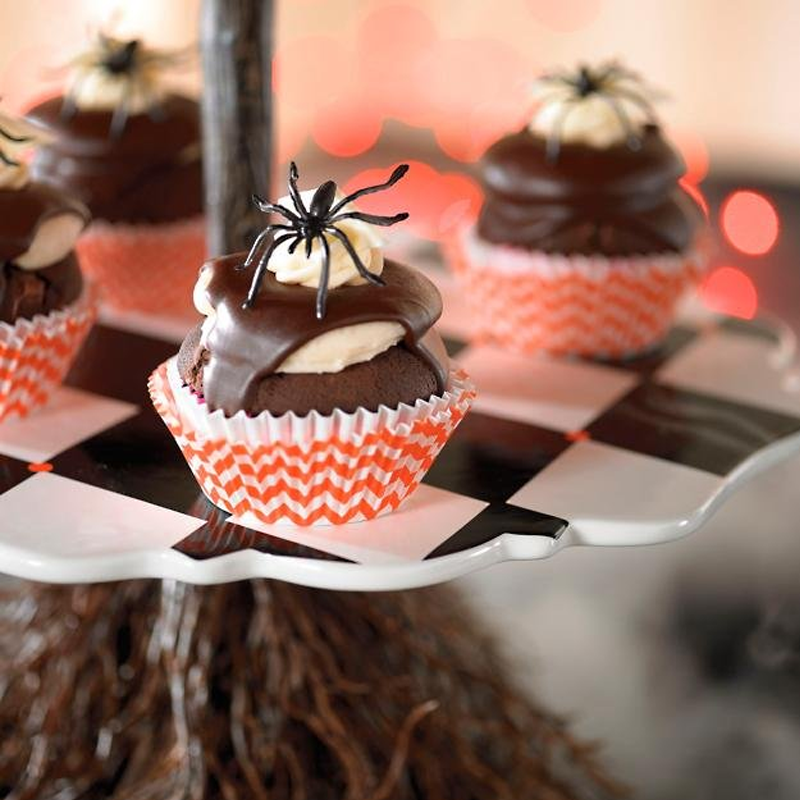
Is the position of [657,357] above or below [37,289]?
below

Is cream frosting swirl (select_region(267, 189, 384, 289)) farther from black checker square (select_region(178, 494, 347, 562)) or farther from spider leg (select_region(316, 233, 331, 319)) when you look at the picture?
Answer: black checker square (select_region(178, 494, 347, 562))

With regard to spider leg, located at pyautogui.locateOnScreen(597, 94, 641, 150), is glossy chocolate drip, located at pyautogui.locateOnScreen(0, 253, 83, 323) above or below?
below

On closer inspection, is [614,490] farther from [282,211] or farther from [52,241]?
[52,241]

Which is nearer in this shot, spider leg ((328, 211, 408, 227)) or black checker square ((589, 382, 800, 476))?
spider leg ((328, 211, 408, 227))

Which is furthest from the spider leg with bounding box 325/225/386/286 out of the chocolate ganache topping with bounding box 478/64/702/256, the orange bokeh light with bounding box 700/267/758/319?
the orange bokeh light with bounding box 700/267/758/319

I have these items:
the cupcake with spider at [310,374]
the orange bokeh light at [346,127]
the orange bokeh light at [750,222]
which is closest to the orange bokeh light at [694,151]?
the orange bokeh light at [750,222]

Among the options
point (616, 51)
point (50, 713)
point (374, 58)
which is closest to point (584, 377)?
point (50, 713)

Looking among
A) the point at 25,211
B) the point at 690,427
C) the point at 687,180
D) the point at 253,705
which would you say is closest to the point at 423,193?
the point at 687,180
